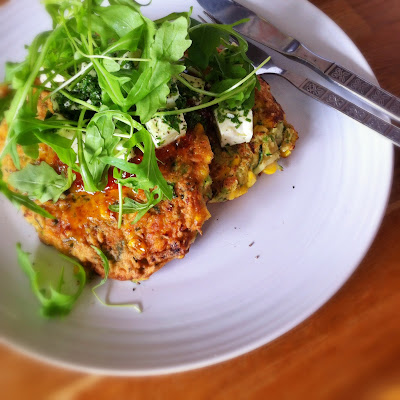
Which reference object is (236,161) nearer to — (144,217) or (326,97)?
(144,217)

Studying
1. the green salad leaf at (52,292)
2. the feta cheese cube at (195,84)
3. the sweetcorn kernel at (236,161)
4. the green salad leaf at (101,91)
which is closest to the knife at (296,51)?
the green salad leaf at (101,91)

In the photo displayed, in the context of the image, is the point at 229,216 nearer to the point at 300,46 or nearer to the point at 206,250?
the point at 206,250

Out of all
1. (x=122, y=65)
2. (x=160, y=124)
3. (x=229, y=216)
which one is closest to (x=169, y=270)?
(x=229, y=216)

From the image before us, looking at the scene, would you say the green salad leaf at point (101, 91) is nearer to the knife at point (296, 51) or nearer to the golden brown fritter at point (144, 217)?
the golden brown fritter at point (144, 217)

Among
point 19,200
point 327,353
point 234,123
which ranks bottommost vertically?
point 327,353

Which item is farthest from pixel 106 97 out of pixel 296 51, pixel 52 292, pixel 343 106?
pixel 343 106

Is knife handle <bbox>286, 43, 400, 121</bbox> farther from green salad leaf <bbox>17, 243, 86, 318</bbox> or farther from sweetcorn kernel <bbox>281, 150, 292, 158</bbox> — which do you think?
green salad leaf <bbox>17, 243, 86, 318</bbox>
